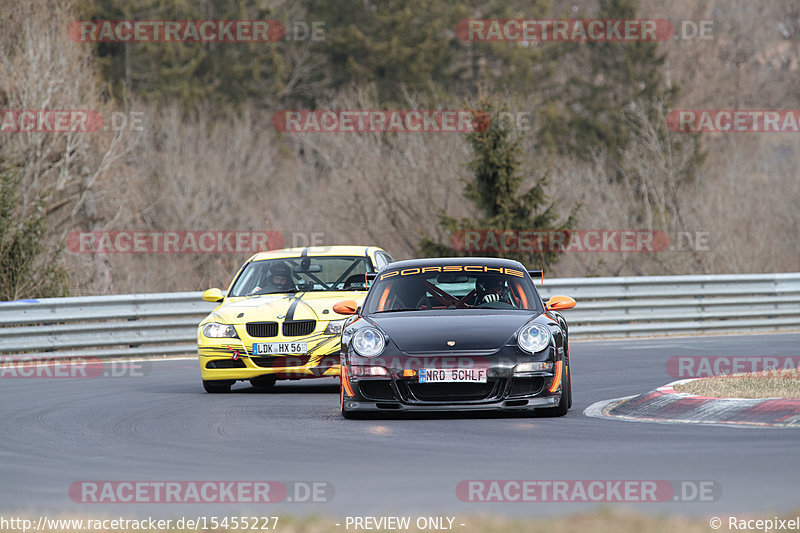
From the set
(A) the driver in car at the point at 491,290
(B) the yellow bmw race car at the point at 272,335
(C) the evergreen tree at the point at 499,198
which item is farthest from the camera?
(C) the evergreen tree at the point at 499,198

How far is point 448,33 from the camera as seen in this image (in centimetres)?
5734

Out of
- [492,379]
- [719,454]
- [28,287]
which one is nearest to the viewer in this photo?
[719,454]

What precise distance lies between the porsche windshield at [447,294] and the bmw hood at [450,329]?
0.32m

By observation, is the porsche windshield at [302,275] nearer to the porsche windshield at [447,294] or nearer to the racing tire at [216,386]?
the racing tire at [216,386]

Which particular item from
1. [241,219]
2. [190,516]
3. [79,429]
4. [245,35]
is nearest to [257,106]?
[245,35]

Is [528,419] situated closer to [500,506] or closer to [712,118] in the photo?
[500,506]

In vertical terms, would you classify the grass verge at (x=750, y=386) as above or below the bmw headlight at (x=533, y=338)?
below

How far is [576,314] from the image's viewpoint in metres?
21.8

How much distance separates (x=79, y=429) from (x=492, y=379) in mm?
3476

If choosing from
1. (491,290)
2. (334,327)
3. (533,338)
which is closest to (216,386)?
(334,327)

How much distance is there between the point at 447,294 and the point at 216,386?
11.1 ft

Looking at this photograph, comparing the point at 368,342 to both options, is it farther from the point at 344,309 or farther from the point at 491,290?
the point at 491,290

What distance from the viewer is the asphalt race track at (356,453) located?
21.2ft

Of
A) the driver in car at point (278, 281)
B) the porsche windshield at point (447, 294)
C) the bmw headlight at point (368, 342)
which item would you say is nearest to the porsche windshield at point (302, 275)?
the driver in car at point (278, 281)
